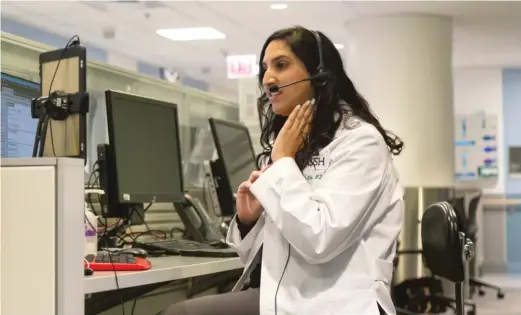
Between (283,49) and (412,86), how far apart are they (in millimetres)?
4242

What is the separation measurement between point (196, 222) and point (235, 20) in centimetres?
361

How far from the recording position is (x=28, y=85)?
7.45ft

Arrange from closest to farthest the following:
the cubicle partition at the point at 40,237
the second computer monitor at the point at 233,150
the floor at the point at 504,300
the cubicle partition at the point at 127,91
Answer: the cubicle partition at the point at 40,237
the cubicle partition at the point at 127,91
the second computer monitor at the point at 233,150
the floor at the point at 504,300

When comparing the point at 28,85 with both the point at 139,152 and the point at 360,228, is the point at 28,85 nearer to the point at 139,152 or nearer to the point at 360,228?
the point at 139,152

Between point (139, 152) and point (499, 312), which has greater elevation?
point (139, 152)

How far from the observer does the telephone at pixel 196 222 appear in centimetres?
269

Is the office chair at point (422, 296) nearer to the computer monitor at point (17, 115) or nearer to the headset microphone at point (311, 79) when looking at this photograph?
the computer monitor at point (17, 115)

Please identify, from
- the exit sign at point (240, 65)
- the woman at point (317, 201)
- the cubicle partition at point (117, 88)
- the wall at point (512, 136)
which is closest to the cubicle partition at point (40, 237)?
the woman at point (317, 201)

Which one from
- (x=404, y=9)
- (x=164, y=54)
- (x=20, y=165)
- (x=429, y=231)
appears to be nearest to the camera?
(x=20, y=165)

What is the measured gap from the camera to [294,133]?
1514 mm

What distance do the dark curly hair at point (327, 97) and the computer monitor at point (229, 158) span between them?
4.07ft

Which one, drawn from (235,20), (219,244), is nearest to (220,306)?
(219,244)

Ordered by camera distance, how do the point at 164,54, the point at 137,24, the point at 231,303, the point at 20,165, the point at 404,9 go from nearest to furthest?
the point at 20,165
the point at 231,303
the point at 404,9
the point at 137,24
the point at 164,54

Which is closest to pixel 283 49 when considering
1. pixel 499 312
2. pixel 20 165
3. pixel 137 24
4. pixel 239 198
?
pixel 239 198
